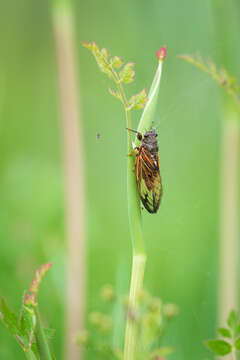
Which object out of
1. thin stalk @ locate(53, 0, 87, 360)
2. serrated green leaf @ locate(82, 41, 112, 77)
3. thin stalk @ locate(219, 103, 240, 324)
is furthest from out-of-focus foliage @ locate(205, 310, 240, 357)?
thin stalk @ locate(53, 0, 87, 360)

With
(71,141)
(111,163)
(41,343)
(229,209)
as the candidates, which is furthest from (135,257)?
(111,163)

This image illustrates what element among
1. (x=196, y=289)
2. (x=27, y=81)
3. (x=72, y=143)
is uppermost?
(x=27, y=81)

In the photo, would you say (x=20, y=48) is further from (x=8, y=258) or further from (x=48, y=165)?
(x=8, y=258)

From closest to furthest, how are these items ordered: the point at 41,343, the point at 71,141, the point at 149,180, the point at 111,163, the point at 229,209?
the point at 41,343
the point at 149,180
the point at 229,209
the point at 71,141
the point at 111,163

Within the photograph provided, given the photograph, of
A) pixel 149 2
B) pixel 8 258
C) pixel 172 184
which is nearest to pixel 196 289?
pixel 172 184

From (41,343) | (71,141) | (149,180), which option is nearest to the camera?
(41,343)

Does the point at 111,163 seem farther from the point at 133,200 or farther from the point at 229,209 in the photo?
the point at 133,200

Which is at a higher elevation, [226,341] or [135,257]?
[135,257]
